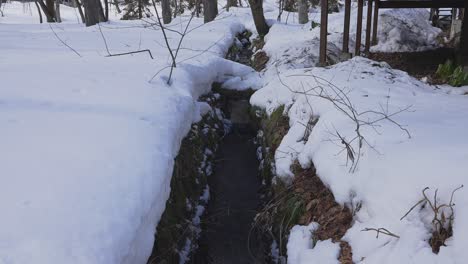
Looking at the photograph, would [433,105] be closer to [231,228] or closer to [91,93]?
[231,228]

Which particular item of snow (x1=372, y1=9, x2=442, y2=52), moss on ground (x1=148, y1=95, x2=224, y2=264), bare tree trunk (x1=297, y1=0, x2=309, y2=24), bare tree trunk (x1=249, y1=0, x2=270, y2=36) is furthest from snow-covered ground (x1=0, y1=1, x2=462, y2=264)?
bare tree trunk (x1=297, y1=0, x2=309, y2=24)

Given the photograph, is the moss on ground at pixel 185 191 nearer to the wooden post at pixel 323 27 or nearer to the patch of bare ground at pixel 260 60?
the wooden post at pixel 323 27

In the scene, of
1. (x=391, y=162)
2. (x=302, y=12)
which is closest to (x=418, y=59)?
(x=302, y=12)

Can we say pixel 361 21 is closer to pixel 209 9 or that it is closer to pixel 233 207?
pixel 233 207

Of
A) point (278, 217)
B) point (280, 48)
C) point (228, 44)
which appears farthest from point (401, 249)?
point (228, 44)

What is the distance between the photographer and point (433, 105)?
4.75m

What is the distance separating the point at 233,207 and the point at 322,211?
6.35ft

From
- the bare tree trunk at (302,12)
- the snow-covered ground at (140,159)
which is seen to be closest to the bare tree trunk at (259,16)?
the bare tree trunk at (302,12)

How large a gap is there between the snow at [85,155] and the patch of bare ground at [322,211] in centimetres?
126

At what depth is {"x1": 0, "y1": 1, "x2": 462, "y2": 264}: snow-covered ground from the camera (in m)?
2.43

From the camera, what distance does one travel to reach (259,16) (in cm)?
1357

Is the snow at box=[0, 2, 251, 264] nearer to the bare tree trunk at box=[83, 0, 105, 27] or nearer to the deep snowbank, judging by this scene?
the deep snowbank

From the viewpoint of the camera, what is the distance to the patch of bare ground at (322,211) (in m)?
3.21

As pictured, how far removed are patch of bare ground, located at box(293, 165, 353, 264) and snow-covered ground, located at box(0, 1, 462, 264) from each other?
3.8 inches
